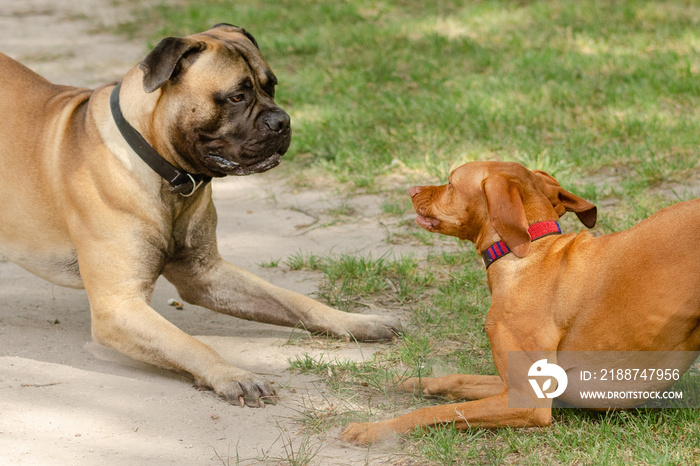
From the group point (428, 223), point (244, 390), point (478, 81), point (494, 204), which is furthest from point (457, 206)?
point (478, 81)

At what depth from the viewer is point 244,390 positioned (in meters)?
3.42

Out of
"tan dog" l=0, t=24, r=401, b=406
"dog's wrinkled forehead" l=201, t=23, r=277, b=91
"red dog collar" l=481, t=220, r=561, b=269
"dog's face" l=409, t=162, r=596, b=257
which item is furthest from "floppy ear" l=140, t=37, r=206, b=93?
"red dog collar" l=481, t=220, r=561, b=269

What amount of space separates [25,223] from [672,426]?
305cm

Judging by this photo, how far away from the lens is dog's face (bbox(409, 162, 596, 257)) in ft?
10.2

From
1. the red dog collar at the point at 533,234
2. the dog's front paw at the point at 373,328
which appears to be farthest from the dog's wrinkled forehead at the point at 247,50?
the red dog collar at the point at 533,234

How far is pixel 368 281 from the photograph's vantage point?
458cm

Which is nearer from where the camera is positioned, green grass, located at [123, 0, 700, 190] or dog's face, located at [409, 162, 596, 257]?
dog's face, located at [409, 162, 596, 257]

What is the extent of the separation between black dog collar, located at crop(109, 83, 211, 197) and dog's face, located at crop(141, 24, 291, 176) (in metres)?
0.05

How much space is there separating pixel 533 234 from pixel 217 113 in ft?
4.82

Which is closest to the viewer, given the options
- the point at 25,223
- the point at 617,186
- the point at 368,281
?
the point at 25,223

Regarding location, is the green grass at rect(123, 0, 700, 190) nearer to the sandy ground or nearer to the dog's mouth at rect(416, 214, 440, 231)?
the sandy ground

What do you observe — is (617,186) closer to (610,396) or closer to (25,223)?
(610,396)

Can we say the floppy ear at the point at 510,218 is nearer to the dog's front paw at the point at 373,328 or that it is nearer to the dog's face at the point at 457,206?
the dog's face at the point at 457,206

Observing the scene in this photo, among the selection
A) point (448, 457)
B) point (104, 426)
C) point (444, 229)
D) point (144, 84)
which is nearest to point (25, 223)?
point (144, 84)
